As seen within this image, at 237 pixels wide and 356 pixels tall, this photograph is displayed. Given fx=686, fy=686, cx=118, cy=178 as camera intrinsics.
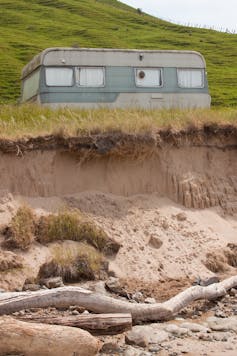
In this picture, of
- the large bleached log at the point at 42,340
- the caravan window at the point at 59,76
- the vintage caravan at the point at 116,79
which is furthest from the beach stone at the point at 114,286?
the caravan window at the point at 59,76

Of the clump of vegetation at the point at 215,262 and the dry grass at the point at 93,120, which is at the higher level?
the dry grass at the point at 93,120

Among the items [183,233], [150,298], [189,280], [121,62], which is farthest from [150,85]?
[150,298]

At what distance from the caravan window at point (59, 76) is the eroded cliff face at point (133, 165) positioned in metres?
5.42

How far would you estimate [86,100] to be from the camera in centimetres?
2119

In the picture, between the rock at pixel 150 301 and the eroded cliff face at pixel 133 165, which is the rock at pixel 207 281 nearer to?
the rock at pixel 150 301

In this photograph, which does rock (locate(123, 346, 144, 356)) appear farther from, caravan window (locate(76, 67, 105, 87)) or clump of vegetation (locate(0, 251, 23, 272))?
caravan window (locate(76, 67, 105, 87))

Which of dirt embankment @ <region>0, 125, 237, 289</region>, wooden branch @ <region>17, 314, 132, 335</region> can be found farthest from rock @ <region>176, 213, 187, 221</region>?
wooden branch @ <region>17, 314, 132, 335</region>

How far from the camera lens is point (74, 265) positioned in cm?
1298

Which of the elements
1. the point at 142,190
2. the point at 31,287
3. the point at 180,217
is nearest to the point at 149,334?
the point at 31,287

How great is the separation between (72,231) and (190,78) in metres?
10.4

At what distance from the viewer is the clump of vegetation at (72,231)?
1401 centimetres

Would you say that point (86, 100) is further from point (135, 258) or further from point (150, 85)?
point (135, 258)

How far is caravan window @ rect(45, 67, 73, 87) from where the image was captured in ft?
68.7

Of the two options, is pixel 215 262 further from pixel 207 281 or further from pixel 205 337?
pixel 205 337
